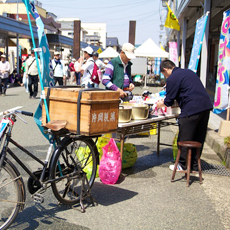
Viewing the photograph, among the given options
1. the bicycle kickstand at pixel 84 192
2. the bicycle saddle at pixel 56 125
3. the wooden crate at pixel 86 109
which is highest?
the wooden crate at pixel 86 109

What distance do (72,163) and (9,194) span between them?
2.98 ft

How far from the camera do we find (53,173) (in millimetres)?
3588

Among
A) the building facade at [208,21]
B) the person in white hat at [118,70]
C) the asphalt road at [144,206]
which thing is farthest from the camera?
the building facade at [208,21]

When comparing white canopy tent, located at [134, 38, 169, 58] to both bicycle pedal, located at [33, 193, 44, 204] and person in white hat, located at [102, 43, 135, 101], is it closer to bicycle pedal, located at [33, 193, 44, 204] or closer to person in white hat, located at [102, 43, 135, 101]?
person in white hat, located at [102, 43, 135, 101]

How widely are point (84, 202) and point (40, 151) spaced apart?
8.24 feet

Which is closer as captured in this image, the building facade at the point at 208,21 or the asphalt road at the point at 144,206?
the asphalt road at the point at 144,206

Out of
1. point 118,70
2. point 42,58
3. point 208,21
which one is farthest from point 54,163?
point 208,21

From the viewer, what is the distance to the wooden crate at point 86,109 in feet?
11.6

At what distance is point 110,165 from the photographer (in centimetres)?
470

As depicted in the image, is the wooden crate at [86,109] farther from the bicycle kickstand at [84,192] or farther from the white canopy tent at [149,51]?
the white canopy tent at [149,51]

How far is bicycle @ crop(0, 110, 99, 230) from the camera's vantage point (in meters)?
3.24

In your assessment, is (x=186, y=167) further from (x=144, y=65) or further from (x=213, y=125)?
(x=144, y=65)

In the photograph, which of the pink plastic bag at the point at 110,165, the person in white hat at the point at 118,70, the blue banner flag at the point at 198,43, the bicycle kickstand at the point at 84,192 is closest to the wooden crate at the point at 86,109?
the bicycle kickstand at the point at 84,192

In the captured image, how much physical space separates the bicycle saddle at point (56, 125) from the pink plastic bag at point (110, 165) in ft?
4.24
